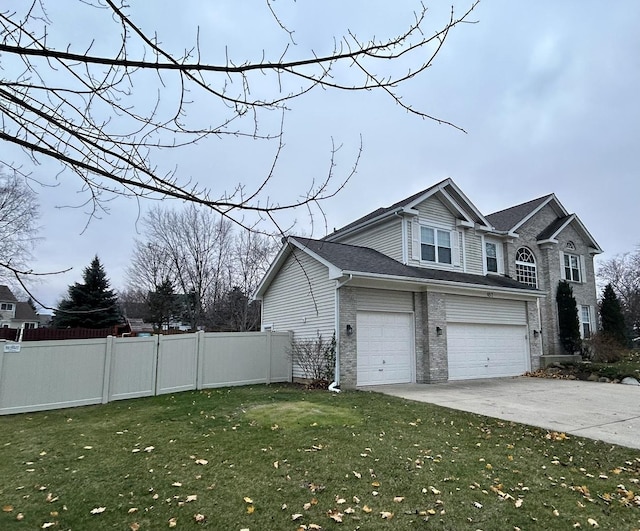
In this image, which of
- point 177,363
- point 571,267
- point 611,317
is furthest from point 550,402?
point 611,317

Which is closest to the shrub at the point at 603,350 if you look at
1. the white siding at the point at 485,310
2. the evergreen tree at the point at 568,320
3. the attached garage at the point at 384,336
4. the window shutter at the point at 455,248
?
the evergreen tree at the point at 568,320

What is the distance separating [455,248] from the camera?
16562 millimetres

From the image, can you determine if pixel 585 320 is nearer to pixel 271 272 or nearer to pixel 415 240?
pixel 415 240

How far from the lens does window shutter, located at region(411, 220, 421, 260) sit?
49.9ft

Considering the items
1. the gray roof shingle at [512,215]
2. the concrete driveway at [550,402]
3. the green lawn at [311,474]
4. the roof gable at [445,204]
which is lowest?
the green lawn at [311,474]

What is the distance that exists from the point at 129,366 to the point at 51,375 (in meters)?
1.73

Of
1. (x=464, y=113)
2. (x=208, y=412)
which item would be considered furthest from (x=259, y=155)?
(x=208, y=412)

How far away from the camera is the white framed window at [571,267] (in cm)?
2183

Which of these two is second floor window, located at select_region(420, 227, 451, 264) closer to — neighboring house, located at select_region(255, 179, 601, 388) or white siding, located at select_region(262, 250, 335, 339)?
neighboring house, located at select_region(255, 179, 601, 388)

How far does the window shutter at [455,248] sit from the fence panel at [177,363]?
9.80 meters

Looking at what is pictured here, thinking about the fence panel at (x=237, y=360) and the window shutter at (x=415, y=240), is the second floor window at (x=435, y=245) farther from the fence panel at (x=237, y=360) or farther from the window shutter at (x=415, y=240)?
the fence panel at (x=237, y=360)

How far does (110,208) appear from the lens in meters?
2.84

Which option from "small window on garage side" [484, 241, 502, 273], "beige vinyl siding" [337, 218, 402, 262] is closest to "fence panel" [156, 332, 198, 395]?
"beige vinyl siding" [337, 218, 402, 262]

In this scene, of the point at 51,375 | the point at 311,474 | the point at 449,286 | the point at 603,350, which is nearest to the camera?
the point at 311,474
